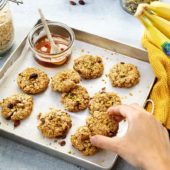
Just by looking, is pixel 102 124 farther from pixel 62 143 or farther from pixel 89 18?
pixel 89 18

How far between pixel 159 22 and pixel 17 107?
0.53 m

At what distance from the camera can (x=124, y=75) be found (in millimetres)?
1381

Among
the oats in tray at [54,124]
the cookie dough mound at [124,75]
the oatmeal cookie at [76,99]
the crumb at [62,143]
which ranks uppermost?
the cookie dough mound at [124,75]

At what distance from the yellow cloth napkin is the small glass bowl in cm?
27

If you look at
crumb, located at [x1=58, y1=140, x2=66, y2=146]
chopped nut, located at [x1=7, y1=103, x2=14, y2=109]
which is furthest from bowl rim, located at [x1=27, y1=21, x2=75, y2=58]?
crumb, located at [x1=58, y1=140, x2=66, y2=146]

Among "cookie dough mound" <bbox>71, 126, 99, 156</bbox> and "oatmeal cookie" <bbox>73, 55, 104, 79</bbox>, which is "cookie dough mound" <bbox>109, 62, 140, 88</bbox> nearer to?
"oatmeal cookie" <bbox>73, 55, 104, 79</bbox>

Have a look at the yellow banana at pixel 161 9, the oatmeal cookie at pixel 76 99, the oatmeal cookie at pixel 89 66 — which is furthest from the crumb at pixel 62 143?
the yellow banana at pixel 161 9

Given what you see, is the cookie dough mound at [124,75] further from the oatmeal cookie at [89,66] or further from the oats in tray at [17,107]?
the oats in tray at [17,107]

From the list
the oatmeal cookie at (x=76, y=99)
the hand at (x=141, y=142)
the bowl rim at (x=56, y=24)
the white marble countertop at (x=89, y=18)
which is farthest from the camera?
the white marble countertop at (x=89, y=18)

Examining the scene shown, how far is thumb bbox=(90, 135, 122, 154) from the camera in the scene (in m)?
1.08

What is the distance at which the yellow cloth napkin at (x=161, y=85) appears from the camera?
1.28 meters

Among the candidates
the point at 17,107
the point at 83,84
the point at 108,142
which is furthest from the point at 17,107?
the point at 108,142

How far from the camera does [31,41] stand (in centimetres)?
145

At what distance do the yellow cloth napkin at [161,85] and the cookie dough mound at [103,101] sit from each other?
0.11 m
